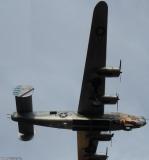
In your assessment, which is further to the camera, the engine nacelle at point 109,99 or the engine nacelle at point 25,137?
the engine nacelle at point 25,137

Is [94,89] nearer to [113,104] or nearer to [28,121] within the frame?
[113,104]

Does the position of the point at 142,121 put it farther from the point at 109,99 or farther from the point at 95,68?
the point at 95,68

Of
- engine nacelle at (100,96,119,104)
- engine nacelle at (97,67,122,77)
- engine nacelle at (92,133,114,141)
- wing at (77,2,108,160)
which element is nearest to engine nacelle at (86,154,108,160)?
wing at (77,2,108,160)

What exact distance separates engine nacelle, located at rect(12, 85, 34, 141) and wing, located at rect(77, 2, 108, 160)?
542cm

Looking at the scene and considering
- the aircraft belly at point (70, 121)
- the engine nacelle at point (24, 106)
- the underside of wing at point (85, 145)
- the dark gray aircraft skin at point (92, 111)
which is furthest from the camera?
the underside of wing at point (85, 145)

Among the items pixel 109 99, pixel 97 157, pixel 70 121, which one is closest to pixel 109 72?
pixel 109 99

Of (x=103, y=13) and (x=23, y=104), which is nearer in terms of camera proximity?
(x=103, y=13)

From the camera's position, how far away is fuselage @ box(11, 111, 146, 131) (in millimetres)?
56688

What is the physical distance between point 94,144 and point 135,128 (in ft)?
20.2

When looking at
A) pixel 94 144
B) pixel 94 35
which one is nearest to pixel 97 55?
pixel 94 35

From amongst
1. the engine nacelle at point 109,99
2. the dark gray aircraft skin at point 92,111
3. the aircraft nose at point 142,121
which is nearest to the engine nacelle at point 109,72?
the dark gray aircraft skin at point 92,111

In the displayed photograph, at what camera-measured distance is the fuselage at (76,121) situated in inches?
2232

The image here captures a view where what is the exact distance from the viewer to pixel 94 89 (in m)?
56.1

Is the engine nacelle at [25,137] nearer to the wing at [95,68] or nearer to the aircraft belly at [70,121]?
the aircraft belly at [70,121]
